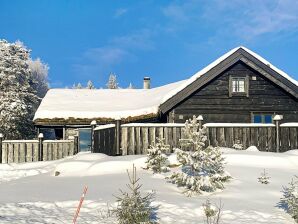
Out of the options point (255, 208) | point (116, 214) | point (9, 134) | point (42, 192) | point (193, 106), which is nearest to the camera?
point (116, 214)

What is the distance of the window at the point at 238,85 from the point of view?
72.7 feet

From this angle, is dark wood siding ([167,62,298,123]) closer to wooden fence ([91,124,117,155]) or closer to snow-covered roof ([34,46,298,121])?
snow-covered roof ([34,46,298,121])

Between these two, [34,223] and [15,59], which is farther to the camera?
[15,59]

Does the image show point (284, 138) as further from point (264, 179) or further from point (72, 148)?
point (72, 148)

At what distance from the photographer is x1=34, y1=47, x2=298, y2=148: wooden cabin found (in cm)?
2095

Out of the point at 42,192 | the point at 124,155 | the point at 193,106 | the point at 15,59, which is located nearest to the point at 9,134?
the point at 15,59

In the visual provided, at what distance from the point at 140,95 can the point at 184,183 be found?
65.4ft

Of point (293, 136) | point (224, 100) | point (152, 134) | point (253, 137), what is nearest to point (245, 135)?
point (253, 137)

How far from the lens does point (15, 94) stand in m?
37.8

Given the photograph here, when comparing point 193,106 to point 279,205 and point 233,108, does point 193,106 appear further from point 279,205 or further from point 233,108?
point 279,205

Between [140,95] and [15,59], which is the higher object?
[15,59]

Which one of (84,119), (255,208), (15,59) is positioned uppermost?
(15,59)

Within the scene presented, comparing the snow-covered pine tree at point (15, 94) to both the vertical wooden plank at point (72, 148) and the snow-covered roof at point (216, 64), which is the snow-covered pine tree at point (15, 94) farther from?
the snow-covered roof at point (216, 64)

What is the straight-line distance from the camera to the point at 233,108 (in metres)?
22.2
